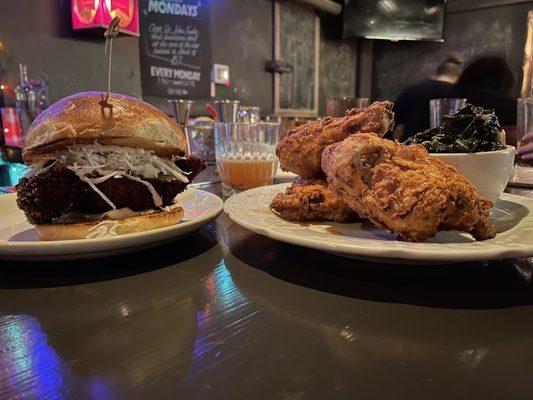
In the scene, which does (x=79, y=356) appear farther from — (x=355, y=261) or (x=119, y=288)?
(x=355, y=261)

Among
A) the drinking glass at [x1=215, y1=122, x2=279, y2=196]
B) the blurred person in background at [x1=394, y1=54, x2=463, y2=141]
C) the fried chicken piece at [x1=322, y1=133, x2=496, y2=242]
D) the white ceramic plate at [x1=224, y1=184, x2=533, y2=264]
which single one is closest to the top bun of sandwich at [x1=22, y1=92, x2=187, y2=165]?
the white ceramic plate at [x1=224, y1=184, x2=533, y2=264]

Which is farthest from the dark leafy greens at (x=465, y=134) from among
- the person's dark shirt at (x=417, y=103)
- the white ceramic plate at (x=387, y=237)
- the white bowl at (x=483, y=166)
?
the person's dark shirt at (x=417, y=103)

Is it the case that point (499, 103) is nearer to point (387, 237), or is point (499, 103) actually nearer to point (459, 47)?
point (459, 47)

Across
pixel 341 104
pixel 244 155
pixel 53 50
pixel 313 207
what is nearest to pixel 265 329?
pixel 313 207

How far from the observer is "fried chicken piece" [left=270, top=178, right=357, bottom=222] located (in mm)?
1158

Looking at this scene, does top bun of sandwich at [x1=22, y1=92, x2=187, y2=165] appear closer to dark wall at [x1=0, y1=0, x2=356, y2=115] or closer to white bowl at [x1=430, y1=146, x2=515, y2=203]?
white bowl at [x1=430, y1=146, x2=515, y2=203]

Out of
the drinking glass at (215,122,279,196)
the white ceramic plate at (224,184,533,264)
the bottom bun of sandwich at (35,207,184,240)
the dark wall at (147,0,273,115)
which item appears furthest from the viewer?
the dark wall at (147,0,273,115)

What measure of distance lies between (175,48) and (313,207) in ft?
13.8

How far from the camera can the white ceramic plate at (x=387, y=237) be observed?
74 centimetres

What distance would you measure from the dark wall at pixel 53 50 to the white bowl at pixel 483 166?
3.53 m

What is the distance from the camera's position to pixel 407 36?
7113 mm

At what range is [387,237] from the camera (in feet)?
3.29

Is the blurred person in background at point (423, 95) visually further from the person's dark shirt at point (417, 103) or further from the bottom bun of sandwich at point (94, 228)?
the bottom bun of sandwich at point (94, 228)

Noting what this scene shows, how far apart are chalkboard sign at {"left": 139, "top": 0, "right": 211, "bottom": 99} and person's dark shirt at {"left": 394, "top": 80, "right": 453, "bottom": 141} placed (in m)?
3.75
